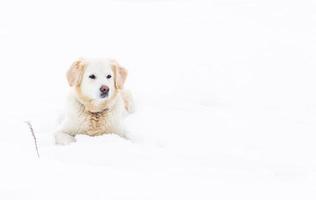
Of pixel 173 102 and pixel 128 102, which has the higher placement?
pixel 173 102

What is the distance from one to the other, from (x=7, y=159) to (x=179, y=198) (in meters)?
1.10

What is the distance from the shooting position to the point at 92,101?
5613 millimetres

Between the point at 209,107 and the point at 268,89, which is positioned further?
the point at 268,89

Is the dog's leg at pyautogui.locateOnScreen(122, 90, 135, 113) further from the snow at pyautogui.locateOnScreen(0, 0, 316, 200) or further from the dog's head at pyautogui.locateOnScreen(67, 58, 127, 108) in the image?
the dog's head at pyautogui.locateOnScreen(67, 58, 127, 108)

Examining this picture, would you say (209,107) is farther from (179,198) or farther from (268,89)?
(179,198)

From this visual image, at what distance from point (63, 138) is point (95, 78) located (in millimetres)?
656

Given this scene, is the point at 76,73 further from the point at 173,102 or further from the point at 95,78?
the point at 173,102

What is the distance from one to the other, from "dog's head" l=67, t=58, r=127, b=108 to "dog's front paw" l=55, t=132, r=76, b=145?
0.42 metres

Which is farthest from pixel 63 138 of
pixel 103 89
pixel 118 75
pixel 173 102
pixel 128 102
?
pixel 173 102

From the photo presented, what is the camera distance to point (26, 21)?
13.2 metres

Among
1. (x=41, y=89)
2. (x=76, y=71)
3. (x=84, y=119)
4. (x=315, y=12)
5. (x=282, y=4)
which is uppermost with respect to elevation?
(x=282, y=4)

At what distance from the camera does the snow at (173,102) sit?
344cm

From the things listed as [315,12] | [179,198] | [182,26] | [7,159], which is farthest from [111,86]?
[315,12]

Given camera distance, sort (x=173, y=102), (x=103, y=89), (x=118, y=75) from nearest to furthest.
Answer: (x=103, y=89), (x=118, y=75), (x=173, y=102)
